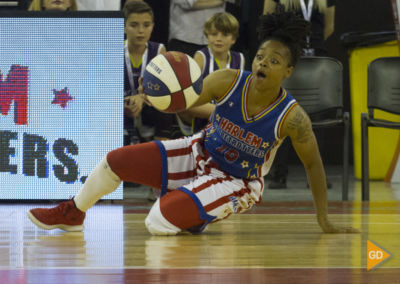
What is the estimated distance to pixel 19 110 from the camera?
4.87 m

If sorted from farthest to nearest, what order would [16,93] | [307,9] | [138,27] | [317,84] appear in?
[307,9], [317,84], [138,27], [16,93]

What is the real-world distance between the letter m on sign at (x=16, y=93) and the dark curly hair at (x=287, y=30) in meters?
2.01

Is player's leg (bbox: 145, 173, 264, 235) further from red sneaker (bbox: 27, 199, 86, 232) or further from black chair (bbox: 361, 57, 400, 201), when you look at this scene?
black chair (bbox: 361, 57, 400, 201)

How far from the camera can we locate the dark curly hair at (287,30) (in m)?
3.54

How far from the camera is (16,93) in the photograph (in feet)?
16.0

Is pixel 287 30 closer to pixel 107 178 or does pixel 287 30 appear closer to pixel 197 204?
pixel 197 204

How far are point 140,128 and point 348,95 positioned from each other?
13.3ft

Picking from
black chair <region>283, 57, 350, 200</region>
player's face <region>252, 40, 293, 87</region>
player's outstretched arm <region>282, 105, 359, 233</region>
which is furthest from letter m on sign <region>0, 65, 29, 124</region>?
black chair <region>283, 57, 350, 200</region>

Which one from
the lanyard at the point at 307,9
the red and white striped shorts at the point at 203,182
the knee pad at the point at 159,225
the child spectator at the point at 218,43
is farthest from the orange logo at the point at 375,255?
the lanyard at the point at 307,9

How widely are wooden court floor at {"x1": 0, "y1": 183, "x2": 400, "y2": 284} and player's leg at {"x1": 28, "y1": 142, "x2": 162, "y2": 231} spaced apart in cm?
8

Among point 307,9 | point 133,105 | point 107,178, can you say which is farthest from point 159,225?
point 307,9

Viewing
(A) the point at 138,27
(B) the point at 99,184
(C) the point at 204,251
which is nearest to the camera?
(C) the point at 204,251

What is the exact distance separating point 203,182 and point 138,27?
91.2 inches

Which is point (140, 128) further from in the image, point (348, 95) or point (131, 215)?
point (348, 95)
